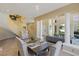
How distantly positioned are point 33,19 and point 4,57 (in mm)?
849

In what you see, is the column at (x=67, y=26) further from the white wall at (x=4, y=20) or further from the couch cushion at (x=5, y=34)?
the white wall at (x=4, y=20)

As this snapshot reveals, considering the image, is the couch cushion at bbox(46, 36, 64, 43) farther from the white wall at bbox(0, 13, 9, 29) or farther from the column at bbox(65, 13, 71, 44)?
the white wall at bbox(0, 13, 9, 29)

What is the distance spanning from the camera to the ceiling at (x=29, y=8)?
2463mm

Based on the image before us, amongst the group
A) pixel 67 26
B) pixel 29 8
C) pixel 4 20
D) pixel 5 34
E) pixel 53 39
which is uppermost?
pixel 29 8

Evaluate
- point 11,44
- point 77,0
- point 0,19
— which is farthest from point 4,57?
point 77,0

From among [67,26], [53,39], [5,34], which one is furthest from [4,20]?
[67,26]

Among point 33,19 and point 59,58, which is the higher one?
point 33,19

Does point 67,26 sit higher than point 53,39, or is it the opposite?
point 67,26

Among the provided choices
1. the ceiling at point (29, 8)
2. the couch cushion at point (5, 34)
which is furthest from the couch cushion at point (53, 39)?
the couch cushion at point (5, 34)

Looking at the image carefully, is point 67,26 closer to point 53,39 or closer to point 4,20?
point 53,39

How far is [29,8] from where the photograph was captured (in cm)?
255

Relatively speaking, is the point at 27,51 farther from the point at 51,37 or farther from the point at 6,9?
the point at 6,9

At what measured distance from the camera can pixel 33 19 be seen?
2.68 metres

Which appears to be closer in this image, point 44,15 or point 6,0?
point 6,0
